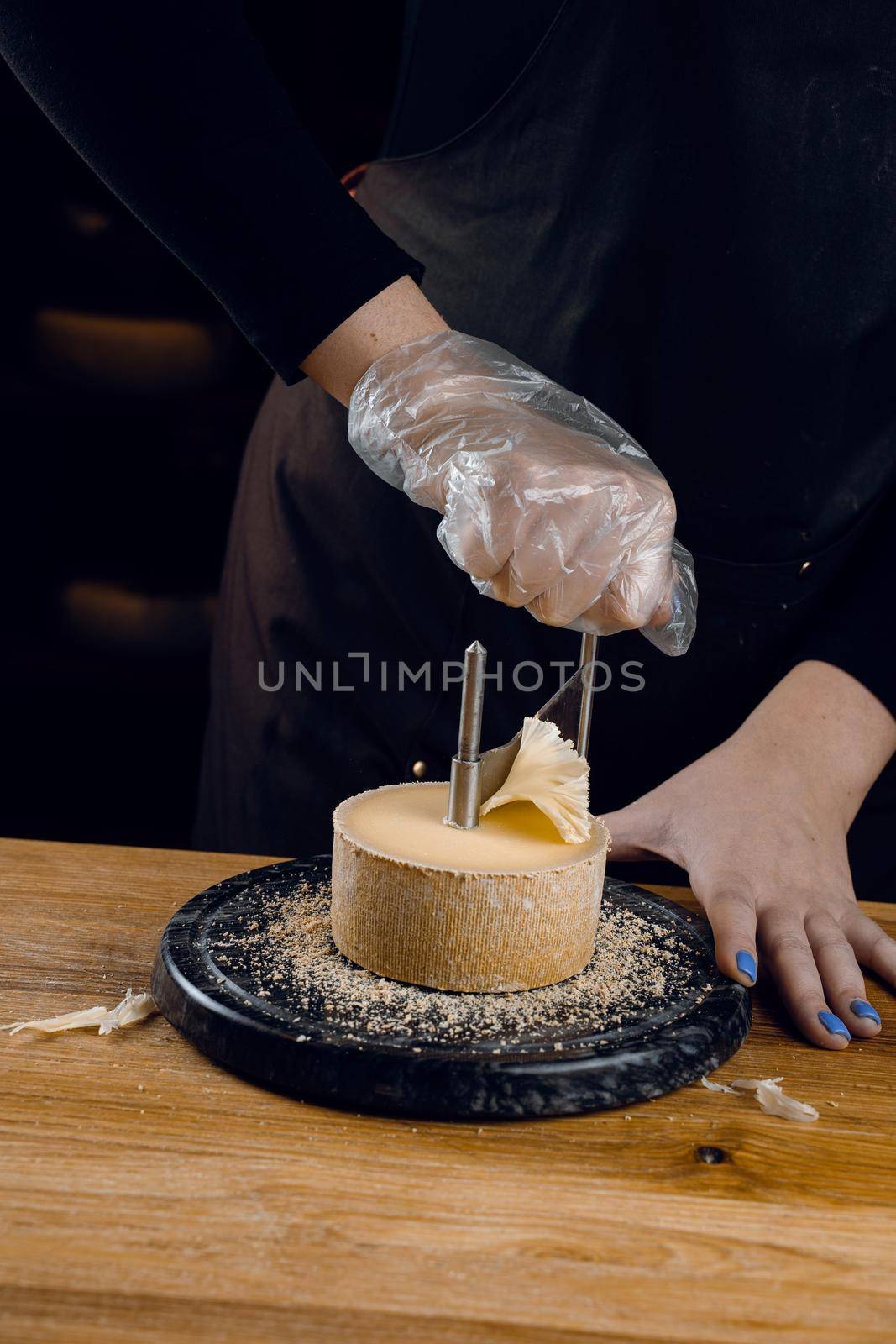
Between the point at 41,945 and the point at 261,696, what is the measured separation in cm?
55

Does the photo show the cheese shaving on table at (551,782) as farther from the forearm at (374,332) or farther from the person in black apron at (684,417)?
the forearm at (374,332)

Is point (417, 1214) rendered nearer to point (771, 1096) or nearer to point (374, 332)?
point (771, 1096)

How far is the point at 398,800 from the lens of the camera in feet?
2.93

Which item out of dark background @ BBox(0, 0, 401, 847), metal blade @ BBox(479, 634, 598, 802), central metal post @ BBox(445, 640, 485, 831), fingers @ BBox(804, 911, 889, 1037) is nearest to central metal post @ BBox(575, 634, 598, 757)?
metal blade @ BBox(479, 634, 598, 802)

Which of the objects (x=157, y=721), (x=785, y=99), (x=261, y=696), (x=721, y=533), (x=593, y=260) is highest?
(x=785, y=99)

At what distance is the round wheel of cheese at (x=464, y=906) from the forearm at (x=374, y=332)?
→ 13.8 inches

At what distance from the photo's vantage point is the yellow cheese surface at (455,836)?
77 cm

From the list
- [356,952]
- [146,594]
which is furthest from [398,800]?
[146,594]

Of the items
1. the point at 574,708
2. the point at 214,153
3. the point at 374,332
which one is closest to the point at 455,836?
the point at 574,708

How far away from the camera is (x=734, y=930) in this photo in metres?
0.82

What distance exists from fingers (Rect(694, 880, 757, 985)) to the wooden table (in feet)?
0.23

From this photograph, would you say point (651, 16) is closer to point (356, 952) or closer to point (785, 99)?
point (785, 99)

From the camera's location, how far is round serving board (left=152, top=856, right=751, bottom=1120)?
63 cm

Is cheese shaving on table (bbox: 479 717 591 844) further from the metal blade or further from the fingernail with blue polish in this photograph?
the fingernail with blue polish
